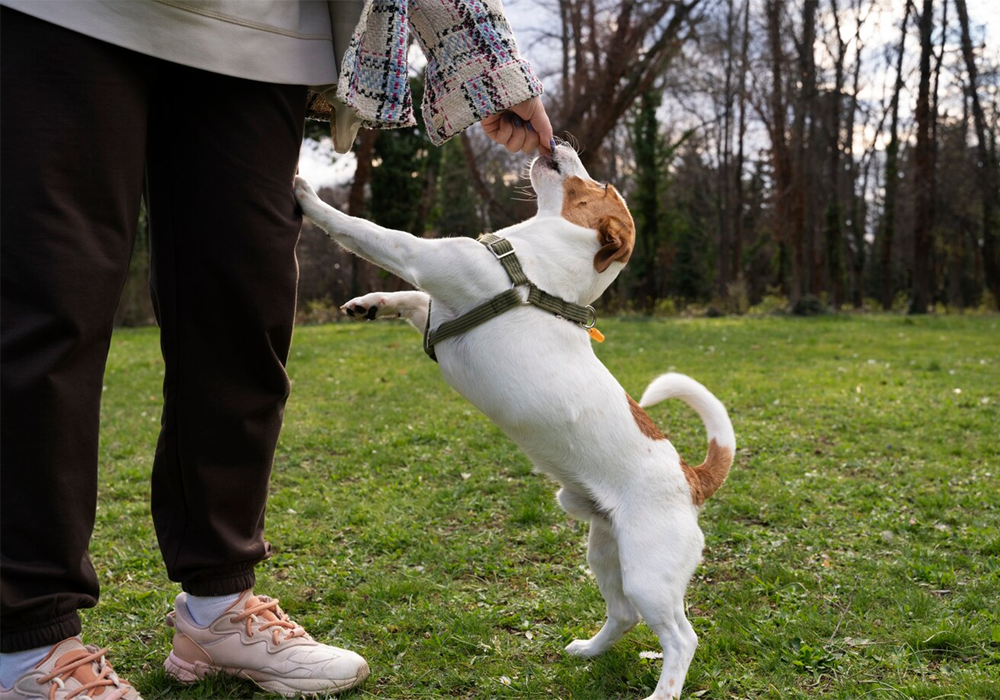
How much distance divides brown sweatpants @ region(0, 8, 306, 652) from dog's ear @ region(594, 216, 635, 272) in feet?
3.04

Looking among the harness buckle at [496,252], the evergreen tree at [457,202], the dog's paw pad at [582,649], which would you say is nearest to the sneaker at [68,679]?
the dog's paw pad at [582,649]

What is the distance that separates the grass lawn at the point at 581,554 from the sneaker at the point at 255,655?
55 mm

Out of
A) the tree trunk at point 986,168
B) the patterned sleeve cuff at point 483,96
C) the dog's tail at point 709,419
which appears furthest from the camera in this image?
the tree trunk at point 986,168

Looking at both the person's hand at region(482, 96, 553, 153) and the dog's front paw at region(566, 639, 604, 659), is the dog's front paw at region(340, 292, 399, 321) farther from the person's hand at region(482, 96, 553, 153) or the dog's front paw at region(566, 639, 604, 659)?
the dog's front paw at region(566, 639, 604, 659)

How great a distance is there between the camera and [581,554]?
3146 mm

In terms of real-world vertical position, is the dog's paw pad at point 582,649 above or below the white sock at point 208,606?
below

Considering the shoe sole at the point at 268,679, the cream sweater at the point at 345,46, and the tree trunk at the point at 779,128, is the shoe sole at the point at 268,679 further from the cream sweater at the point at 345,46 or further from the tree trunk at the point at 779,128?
the tree trunk at the point at 779,128

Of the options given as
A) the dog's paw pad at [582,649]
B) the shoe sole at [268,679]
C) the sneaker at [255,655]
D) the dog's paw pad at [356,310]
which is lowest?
the dog's paw pad at [582,649]

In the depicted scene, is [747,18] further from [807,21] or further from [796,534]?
[796,534]

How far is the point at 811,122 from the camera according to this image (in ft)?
62.1

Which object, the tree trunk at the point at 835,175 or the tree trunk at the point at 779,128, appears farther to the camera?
the tree trunk at the point at 835,175

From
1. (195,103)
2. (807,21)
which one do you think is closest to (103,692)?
(195,103)

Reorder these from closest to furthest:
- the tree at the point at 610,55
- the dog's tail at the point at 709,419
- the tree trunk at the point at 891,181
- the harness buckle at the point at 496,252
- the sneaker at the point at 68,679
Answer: the sneaker at the point at 68,679, the harness buckle at the point at 496,252, the dog's tail at the point at 709,419, the tree at the point at 610,55, the tree trunk at the point at 891,181

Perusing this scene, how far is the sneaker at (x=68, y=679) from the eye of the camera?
5.19 feet
